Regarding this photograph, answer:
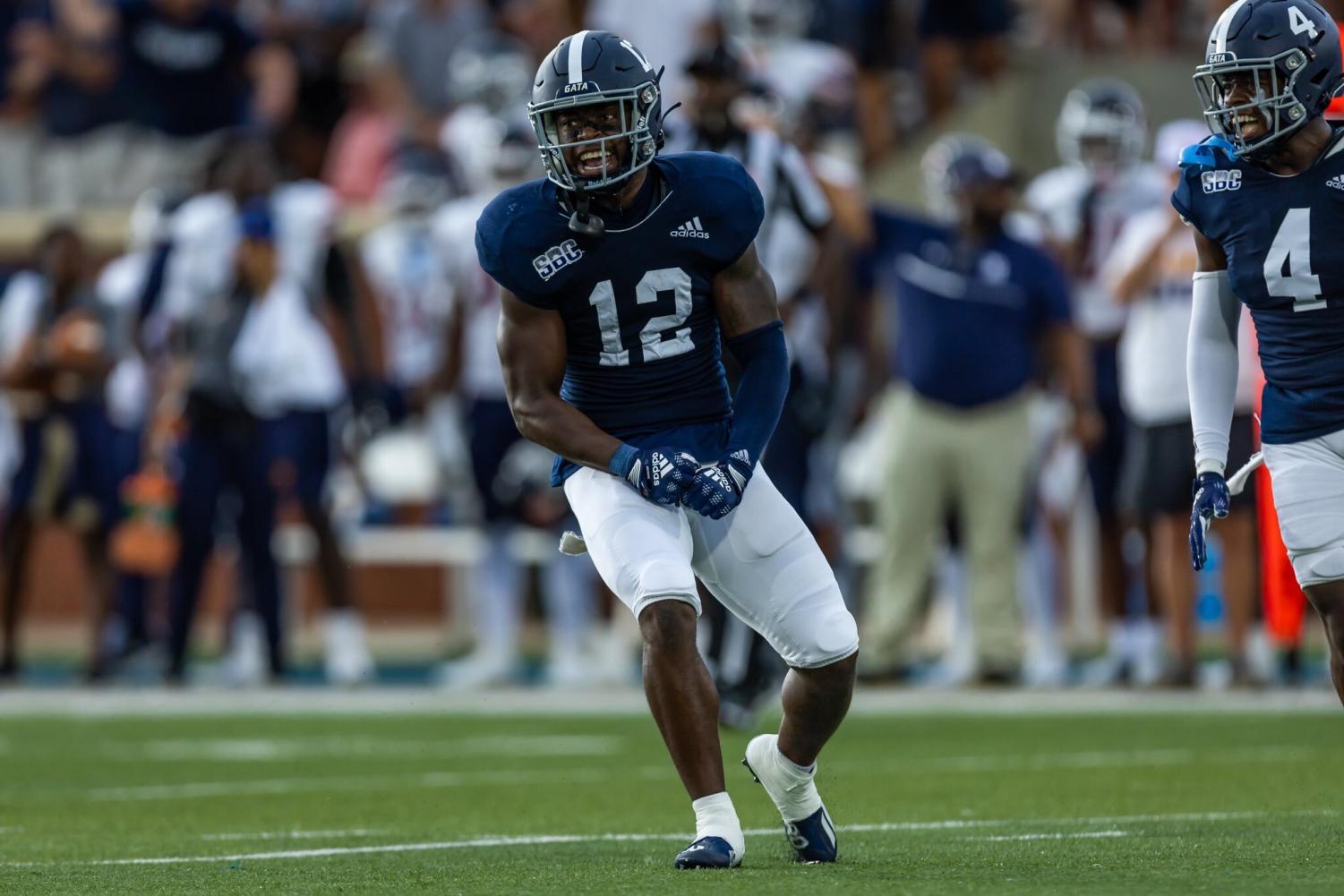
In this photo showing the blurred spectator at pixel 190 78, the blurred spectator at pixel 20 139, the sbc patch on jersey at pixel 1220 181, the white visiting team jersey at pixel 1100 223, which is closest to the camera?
the sbc patch on jersey at pixel 1220 181

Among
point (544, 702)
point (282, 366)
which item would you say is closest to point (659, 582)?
point (544, 702)

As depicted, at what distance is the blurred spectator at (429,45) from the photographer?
17.2 meters

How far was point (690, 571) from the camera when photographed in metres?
5.99

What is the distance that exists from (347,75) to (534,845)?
Answer: 41.3 feet

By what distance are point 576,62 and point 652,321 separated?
0.63 m

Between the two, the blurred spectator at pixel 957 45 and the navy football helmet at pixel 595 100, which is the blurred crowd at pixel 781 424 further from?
the navy football helmet at pixel 595 100

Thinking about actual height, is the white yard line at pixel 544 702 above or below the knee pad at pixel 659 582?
below

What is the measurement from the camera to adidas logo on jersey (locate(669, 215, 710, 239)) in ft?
20.3

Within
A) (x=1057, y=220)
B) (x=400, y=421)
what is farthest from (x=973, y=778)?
(x=400, y=421)

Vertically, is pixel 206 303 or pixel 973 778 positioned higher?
pixel 206 303

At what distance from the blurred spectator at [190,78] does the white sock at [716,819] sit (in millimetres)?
11836

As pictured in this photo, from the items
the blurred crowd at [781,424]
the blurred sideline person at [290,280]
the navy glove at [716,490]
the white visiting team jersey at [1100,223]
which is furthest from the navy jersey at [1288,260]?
the blurred sideline person at [290,280]

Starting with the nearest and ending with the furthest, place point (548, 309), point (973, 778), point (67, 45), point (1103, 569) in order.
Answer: point (548, 309), point (973, 778), point (1103, 569), point (67, 45)

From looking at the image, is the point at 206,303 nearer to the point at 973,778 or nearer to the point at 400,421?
the point at 400,421
